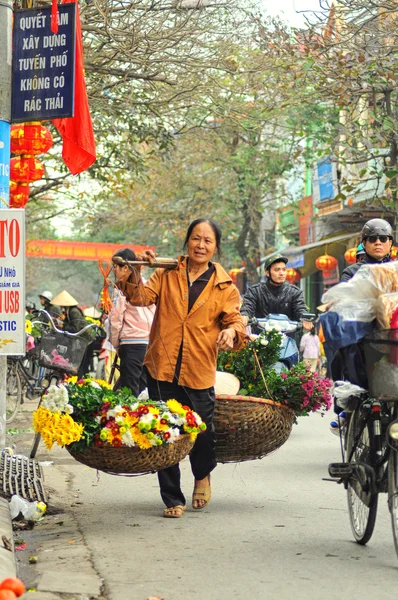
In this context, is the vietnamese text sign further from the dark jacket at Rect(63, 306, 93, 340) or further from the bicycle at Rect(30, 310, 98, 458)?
the dark jacket at Rect(63, 306, 93, 340)

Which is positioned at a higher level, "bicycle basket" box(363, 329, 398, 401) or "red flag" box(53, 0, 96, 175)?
"red flag" box(53, 0, 96, 175)

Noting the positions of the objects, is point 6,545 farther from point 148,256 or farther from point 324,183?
point 324,183

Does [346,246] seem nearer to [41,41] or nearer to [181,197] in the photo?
[181,197]

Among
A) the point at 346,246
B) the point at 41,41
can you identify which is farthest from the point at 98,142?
the point at 346,246

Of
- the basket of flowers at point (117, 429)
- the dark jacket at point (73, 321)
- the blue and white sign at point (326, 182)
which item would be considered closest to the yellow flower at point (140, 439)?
the basket of flowers at point (117, 429)

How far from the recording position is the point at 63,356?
37.2 feet

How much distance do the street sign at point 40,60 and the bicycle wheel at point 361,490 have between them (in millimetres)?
3011

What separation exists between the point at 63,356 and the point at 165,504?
4.51m

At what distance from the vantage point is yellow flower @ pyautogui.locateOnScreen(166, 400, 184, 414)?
6516mm

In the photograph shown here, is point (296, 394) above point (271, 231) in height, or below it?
below

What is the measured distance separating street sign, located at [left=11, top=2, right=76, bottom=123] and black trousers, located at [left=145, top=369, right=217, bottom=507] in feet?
6.63

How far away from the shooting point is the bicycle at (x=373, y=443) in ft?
17.4

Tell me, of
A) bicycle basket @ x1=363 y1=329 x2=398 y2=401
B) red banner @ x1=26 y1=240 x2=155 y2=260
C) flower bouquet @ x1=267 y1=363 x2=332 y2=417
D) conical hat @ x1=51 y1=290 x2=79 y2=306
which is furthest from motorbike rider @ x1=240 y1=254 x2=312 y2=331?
red banner @ x1=26 y1=240 x2=155 y2=260

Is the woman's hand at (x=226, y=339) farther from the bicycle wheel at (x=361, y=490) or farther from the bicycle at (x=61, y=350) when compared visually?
the bicycle at (x=61, y=350)
